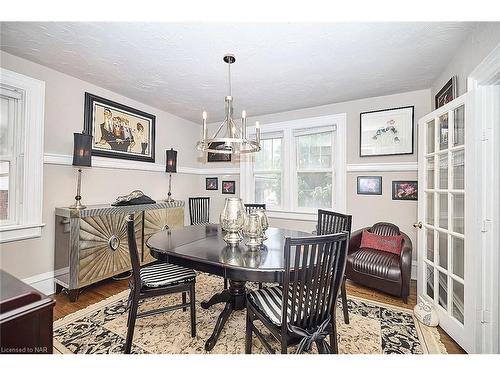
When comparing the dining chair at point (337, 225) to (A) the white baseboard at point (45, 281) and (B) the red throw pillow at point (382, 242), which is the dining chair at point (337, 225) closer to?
(B) the red throw pillow at point (382, 242)

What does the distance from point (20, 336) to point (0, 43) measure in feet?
8.66

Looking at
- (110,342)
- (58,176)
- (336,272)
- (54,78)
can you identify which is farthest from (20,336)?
(54,78)

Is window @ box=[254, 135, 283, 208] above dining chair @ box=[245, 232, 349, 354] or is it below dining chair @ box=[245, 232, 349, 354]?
above

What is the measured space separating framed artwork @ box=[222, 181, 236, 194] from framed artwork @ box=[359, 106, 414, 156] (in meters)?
2.22

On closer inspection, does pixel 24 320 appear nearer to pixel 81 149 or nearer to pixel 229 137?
pixel 229 137

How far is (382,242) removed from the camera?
295cm

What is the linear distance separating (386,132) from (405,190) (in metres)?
0.82

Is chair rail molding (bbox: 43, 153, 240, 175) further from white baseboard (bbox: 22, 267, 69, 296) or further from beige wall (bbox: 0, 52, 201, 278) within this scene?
white baseboard (bbox: 22, 267, 69, 296)

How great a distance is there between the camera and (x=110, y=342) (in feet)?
6.02

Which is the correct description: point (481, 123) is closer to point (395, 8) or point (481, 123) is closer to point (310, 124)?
point (395, 8)

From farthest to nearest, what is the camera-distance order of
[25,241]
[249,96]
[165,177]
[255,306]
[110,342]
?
[165,177] → [249,96] → [25,241] → [110,342] → [255,306]

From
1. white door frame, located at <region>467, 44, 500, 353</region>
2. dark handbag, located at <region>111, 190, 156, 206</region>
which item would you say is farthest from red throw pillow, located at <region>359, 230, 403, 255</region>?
dark handbag, located at <region>111, 190, 156, 206</region>

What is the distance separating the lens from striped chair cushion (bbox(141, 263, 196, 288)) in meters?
1.83

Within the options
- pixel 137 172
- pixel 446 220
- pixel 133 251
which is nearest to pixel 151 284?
pixel 133 251
